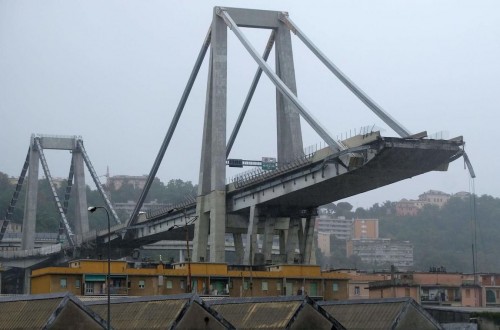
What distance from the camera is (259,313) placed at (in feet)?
210

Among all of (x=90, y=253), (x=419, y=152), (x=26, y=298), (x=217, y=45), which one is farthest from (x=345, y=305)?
(x=90, y=253)

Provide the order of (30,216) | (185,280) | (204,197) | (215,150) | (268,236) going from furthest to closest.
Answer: (30,216), (204,197), (268,236), (215,150), (185,280)

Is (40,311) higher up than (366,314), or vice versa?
(40,311)

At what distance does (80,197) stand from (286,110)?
73906 mm

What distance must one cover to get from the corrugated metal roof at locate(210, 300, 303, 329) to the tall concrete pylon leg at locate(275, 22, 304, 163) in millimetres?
51190

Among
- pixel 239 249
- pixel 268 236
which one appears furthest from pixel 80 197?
pixel 268 236

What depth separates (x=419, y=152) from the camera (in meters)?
91.7

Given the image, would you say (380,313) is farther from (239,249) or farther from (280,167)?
(239,249)

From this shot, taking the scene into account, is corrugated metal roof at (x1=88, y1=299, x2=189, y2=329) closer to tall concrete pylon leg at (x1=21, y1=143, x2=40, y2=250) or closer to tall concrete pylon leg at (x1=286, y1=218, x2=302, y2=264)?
tall concrete pylon leg at (x1=286, y1=218, x2=302, y2=264)

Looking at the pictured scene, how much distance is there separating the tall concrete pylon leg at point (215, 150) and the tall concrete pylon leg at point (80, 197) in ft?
191

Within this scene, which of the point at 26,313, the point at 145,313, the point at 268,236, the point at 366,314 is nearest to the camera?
the point at 26,313

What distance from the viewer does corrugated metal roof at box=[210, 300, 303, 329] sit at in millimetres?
62500

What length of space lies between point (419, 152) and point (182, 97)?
50.6 m

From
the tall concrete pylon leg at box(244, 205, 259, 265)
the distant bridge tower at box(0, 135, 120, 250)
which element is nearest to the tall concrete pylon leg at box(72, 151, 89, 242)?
the distant bridge tower at box(0, 135, 120, 250)
